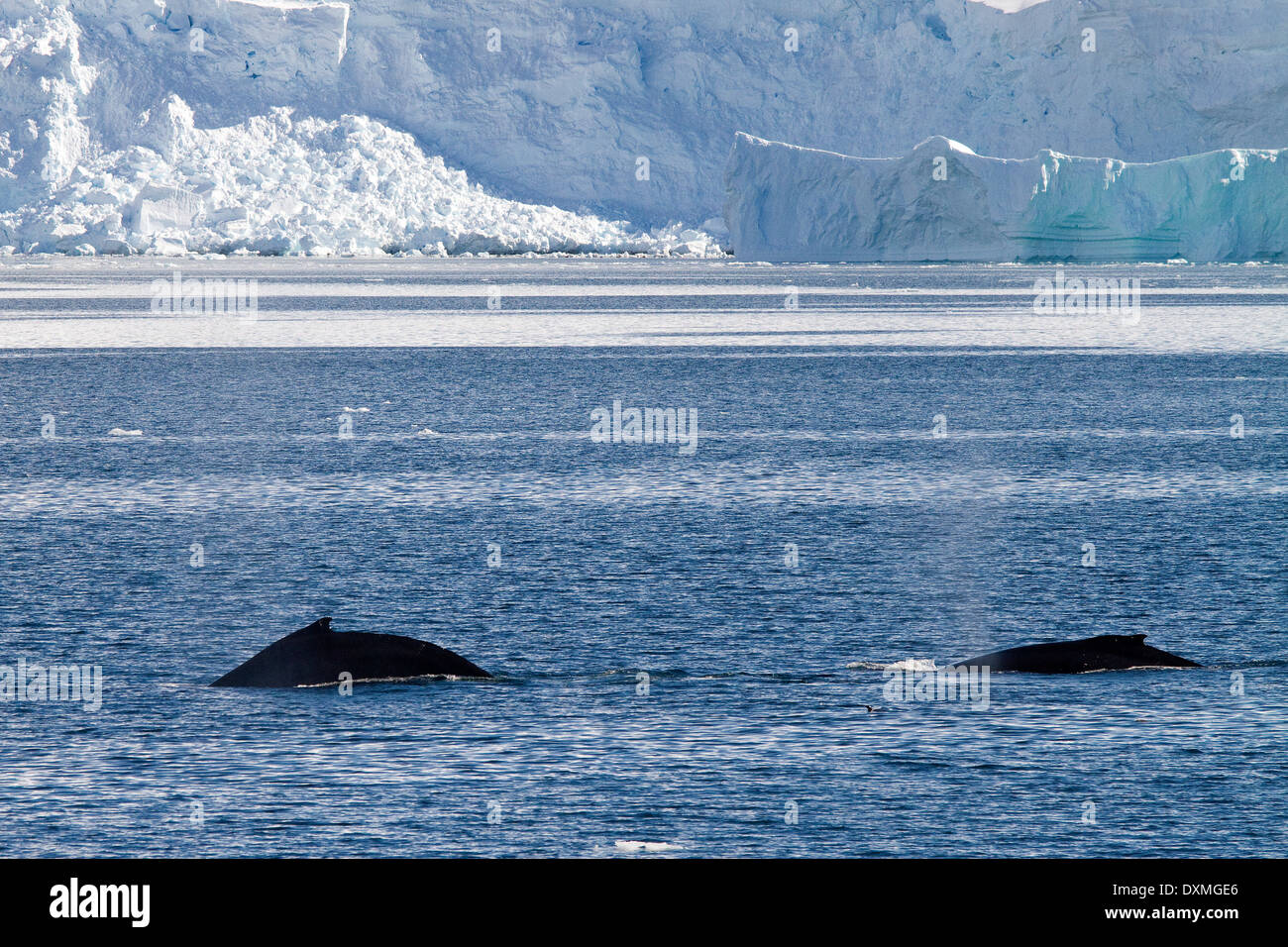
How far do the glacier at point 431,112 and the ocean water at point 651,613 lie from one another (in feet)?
355

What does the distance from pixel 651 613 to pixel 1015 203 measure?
70683mm

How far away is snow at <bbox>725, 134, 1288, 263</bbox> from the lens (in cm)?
7725

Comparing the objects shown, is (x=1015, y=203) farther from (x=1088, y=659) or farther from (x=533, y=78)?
(x=533, y=78)

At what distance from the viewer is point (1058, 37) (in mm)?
108812

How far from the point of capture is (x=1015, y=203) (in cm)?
7925

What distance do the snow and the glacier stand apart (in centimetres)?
4482

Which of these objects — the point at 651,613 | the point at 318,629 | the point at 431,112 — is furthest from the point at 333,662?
the point at 431,112

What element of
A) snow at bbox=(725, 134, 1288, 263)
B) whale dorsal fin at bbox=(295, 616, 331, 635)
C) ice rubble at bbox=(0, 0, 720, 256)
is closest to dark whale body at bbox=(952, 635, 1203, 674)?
whale dorsal fin at bbox=(295, 616, 331, 635)

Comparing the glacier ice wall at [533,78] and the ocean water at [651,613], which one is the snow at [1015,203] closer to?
the glacier ice wall at [533,78]

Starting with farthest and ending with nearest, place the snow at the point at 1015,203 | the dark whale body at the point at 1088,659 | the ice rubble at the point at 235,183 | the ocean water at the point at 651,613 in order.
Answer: the ice rubble at the point at 235,183 < the snow at the point at 1015,203 < the dark whale body at the point at 1088,659 < the ocean water at the point at 651,613

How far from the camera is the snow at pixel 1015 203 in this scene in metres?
77.2

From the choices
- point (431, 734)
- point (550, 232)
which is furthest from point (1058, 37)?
point (431, 734)

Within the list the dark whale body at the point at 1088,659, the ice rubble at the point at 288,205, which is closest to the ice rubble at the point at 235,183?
the ice rubble at the point at 288,205
